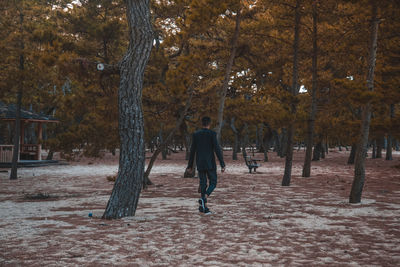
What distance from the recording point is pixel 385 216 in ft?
26.1

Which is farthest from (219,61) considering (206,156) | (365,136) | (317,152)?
(317,152)

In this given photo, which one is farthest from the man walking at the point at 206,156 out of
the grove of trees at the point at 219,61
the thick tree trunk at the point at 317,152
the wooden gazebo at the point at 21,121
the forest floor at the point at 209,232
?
the thick tree trunk at the point at 317,152

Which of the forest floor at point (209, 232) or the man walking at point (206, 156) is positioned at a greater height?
the man walking at point (206, 156)

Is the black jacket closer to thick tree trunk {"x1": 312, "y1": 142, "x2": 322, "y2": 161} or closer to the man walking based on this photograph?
the man walking

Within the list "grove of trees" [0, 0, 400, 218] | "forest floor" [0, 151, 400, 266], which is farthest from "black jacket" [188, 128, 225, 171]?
"grove of trees" [0, 0, 400, 218]

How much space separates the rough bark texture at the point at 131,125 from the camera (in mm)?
7828

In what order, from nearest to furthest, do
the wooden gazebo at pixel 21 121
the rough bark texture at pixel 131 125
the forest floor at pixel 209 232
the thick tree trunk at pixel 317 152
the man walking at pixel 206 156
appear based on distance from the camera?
the forest floor at pixel 209 232
the rough bark texture at pixel 131 125
the man walking at pixel 206 156
the wooden gazebo at pixel 21 121
the thick tree trunk at pixel 317 152

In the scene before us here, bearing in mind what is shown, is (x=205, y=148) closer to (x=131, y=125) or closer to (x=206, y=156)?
(x=206, y=156)

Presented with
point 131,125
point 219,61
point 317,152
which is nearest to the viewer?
point 131,125

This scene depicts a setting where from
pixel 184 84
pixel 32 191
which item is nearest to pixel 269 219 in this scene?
pixel 184 84

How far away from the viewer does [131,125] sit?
784 cm

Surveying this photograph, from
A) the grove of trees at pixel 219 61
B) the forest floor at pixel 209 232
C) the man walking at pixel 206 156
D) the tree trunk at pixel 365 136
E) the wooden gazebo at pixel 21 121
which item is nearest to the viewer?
the forest floor at pixel 209 232

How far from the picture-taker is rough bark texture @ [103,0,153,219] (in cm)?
783

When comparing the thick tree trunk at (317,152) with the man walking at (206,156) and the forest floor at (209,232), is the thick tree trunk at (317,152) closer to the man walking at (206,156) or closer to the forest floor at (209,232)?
the forest floor at (209,232)
